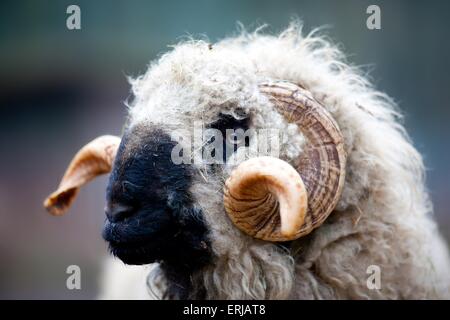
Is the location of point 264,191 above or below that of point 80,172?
below

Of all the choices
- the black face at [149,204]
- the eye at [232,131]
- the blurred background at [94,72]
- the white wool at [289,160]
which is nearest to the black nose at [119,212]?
the black face at [149,204]

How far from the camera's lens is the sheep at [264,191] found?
305 centimetres

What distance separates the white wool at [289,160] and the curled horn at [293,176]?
8cm

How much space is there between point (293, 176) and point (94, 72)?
292 inches

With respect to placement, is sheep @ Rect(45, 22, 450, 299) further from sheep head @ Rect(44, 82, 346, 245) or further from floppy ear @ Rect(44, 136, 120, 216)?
floppy ear @ Rect(44, 136, 120, 216)

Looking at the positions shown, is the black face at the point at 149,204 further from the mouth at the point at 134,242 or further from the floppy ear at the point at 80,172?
the floppy ear at the point at 80,172

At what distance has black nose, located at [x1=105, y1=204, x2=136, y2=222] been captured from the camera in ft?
10.0

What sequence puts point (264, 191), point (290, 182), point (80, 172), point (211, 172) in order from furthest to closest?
point (80, 172)
point (211, 172)
point (264, 191)
point (290, 182)

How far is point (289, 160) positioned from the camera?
3176 millimetres

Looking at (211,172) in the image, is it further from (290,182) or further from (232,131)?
(290,182)

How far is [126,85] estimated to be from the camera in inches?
392

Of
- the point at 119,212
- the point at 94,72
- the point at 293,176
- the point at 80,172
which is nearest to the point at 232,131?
the point at 293,176
